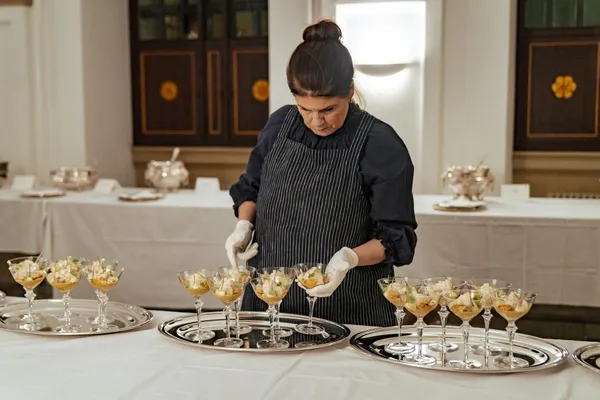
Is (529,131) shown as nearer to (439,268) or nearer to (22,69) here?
(439,268)

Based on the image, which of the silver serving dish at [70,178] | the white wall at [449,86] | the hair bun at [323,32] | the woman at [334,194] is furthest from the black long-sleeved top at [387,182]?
the white wall at [449,86]

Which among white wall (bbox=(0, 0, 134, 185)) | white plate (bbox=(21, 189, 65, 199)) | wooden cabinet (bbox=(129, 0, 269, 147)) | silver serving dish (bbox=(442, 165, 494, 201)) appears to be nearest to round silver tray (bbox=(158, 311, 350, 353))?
silver serving dish (bbox=(442, 165, 494, 201))

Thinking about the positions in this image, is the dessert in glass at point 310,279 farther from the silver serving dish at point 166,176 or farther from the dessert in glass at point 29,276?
the silver serving dish at point 166,176

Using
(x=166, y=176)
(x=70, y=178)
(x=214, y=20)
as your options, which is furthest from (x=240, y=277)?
(x=214, y=20)

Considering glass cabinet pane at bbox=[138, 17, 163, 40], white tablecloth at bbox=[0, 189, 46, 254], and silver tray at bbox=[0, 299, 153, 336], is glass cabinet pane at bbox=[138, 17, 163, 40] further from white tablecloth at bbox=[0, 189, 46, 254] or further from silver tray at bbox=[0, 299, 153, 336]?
silver tray at bbox=[0, 299, 153, 336]

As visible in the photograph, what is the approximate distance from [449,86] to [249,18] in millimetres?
1902

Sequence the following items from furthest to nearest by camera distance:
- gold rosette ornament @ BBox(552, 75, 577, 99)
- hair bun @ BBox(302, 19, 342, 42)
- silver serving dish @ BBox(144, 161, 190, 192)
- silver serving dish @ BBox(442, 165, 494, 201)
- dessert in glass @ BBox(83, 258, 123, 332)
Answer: gold rosette ornament @ BBox(552, 75, 577, 99) < silver serving dish @ BBox(144, 161, 190, 192) < silver serving dish @ BBox(442, 165, 494, 201) < hair bun @ BBox(302, 19, 342, 42) < dessert in glass @ BBox(83, 258, 123, 332)

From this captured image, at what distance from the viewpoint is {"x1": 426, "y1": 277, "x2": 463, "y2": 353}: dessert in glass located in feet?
6.53

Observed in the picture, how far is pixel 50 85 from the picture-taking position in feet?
19.5

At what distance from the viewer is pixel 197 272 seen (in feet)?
7.20

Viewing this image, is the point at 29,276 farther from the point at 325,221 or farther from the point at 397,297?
the point at 397,297

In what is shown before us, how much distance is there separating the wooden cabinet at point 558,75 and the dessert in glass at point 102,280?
4.40m

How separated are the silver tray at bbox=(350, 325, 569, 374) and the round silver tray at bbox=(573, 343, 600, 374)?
0.03 metres

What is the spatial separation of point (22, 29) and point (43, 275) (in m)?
4.04
